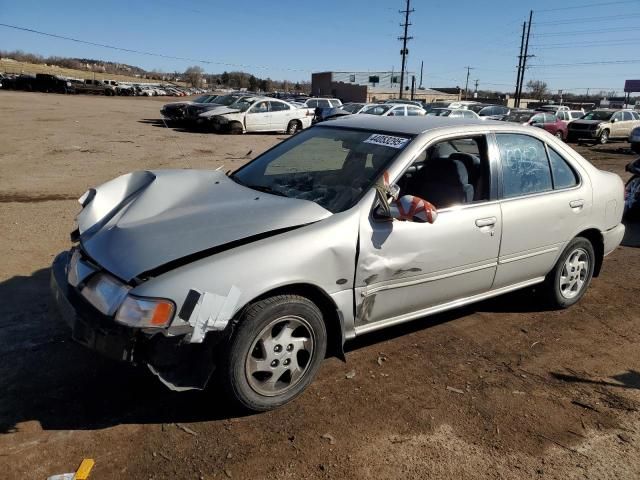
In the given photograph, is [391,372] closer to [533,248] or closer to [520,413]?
[520,413]

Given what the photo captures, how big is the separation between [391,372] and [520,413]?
2.76 feet

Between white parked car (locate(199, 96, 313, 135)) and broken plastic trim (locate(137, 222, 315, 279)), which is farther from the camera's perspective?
white parked car (locate(199, 96, 313, 135))

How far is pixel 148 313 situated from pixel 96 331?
1.02ft

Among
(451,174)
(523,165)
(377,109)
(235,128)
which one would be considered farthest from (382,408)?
(377,109)

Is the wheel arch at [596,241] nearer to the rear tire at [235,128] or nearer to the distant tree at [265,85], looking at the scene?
the rear tire at [235,128]

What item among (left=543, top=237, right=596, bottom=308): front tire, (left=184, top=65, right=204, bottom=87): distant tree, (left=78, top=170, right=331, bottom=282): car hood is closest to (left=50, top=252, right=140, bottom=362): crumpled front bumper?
(left=78, top=170, right=331, bottom=282): car hood

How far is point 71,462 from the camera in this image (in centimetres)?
253

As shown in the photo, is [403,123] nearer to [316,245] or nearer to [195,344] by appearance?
[316,245]

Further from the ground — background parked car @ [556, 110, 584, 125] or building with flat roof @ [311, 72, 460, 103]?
building with flat roof @ [311, 72, 460, 103]

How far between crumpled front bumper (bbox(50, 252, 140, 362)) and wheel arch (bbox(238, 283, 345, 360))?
27.1 inches

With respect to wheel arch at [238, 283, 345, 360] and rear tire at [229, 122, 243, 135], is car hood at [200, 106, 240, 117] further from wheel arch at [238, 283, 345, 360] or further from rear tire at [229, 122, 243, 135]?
wheel arch at [238, 283, 345, 360]

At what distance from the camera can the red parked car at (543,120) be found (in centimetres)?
2341

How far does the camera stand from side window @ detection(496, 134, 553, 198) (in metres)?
3.97

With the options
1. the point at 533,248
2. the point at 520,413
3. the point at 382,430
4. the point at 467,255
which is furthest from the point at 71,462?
the point at 533,248
